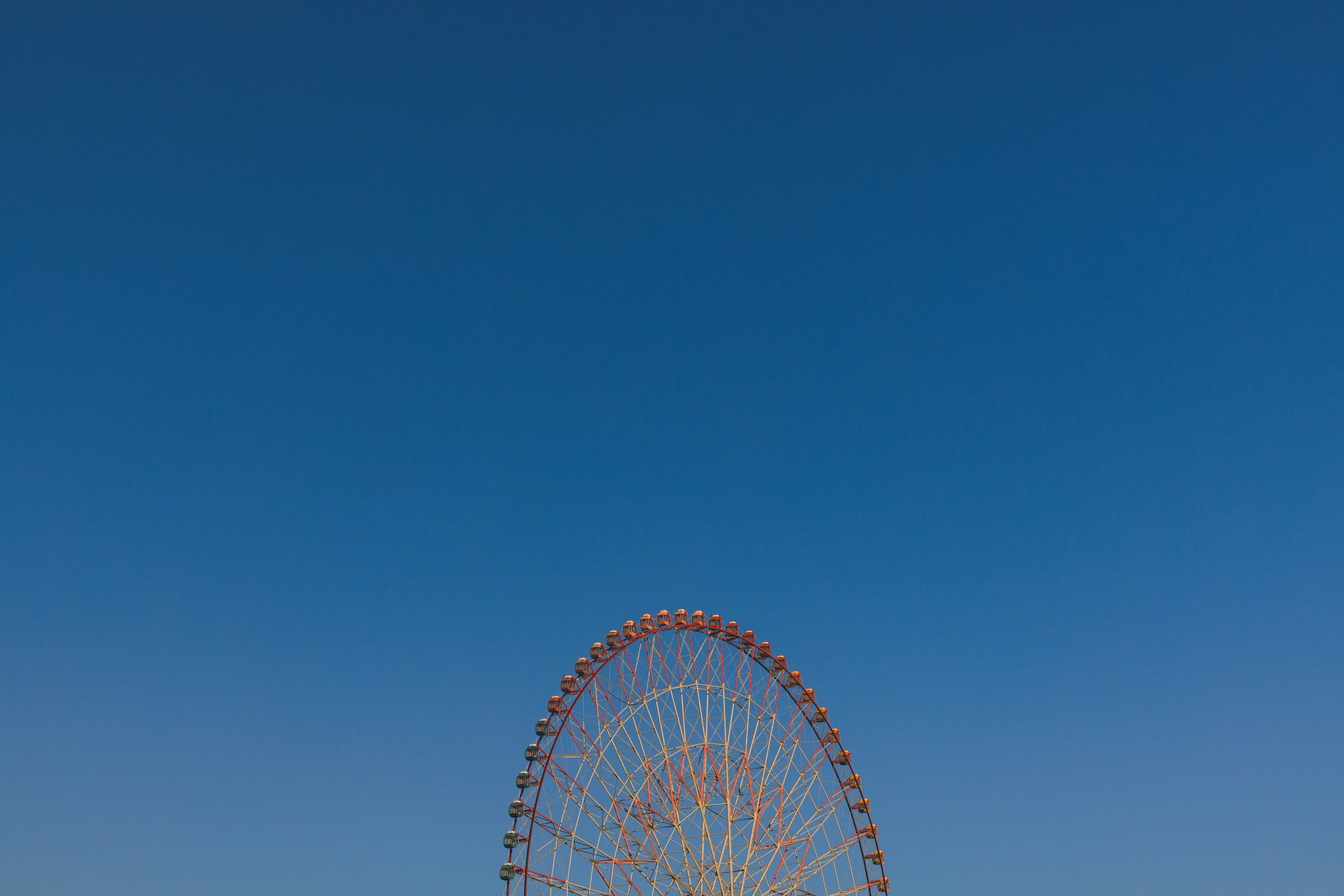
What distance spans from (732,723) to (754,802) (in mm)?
4111

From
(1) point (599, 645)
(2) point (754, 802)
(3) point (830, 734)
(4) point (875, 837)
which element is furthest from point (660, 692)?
(4) point (875, 837)

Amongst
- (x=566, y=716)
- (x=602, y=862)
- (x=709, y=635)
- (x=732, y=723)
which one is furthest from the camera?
(x=709, y=635)

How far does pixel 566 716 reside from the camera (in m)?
48.1

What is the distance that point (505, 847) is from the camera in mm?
44656

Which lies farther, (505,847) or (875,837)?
(875,837)

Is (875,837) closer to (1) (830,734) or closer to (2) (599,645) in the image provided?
(1) (830,734)

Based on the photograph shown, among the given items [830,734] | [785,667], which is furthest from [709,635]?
[830,734]

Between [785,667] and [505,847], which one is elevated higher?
[785,667]

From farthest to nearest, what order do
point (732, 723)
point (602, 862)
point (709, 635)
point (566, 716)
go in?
1. point (709, 635)
2. point (732, 723)
3. point (566, 716)
4. point (602, 862)

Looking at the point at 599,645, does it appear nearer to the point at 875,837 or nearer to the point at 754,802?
the point at 754,802

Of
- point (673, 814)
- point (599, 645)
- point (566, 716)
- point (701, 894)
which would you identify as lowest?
point (701, 894)

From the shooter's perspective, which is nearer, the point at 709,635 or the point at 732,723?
the point at 732,723

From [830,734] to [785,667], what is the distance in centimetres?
442

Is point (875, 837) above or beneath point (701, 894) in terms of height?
above
